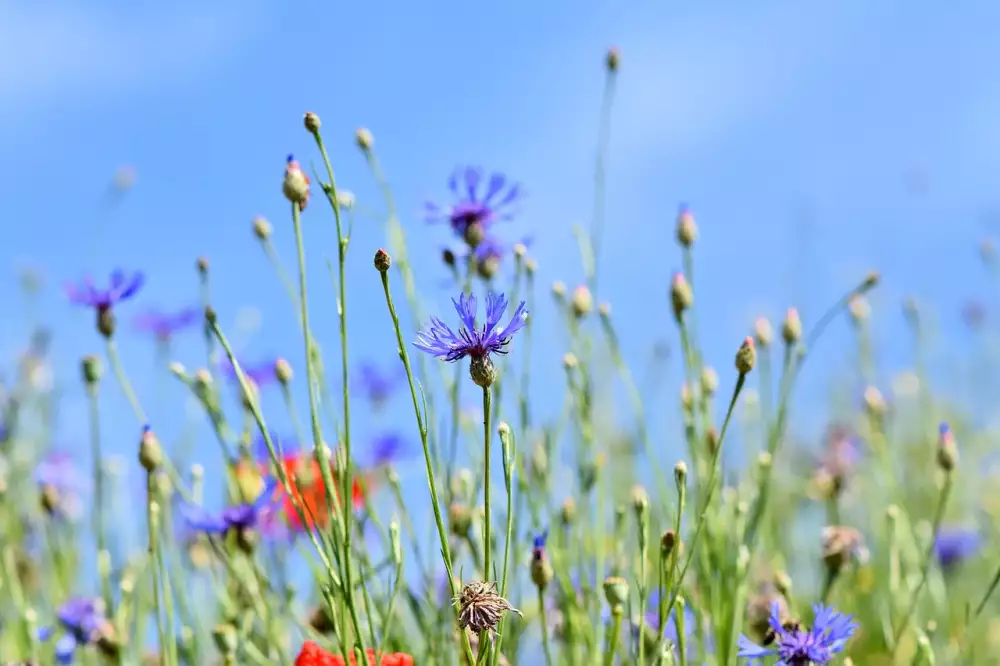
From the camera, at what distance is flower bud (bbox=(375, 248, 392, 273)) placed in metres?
1.00

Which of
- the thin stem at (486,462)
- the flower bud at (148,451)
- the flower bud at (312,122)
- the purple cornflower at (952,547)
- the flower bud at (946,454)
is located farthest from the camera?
the purple cornflower at (952,547)

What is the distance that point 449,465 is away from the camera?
1.65 m

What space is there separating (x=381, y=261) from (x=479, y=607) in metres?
0.31

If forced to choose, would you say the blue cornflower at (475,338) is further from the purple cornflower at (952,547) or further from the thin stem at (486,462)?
the purple cornflower at (952,547)

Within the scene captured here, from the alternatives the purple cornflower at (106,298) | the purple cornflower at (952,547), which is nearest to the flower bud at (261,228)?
the purple cornflower at (106,298)

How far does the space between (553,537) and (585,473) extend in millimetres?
138

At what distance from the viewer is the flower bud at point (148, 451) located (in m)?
1.37

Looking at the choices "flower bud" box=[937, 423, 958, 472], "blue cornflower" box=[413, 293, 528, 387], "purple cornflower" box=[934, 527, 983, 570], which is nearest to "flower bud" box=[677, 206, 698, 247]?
"flower bud" box=[937, 423, 958, 472]

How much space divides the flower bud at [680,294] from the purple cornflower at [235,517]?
588mm

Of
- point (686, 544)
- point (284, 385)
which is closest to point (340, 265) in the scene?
point (284, 385)

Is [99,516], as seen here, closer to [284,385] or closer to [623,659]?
[284,385]

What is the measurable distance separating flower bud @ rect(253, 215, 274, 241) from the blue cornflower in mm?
654

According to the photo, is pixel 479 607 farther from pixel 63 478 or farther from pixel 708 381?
pixel 63 478

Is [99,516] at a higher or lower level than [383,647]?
higher
